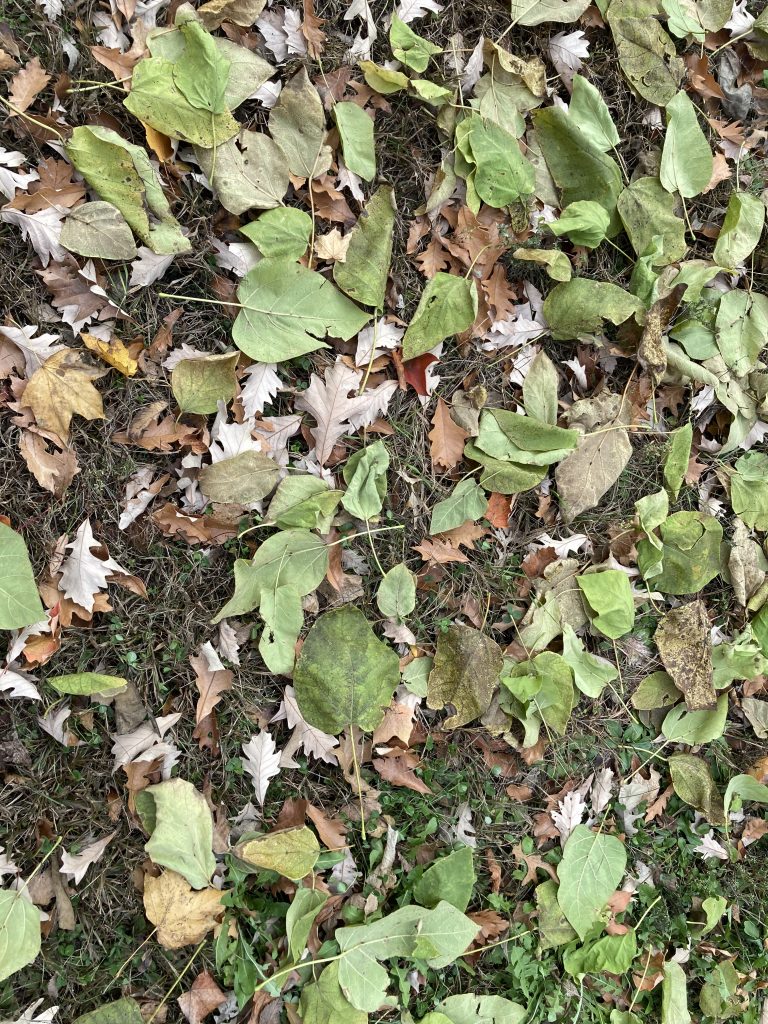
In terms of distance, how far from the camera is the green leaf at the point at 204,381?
1876 millimetres

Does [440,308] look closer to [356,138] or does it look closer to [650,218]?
[356,138]

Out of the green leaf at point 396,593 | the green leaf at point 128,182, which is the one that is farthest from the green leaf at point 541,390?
the green leaf at point 128,182

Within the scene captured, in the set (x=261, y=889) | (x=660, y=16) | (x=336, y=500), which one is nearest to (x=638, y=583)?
(x=336, y=500)

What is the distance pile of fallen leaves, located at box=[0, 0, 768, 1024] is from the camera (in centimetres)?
184

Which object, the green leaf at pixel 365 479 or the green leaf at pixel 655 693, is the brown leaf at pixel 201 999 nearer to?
the green leaf at pixel 365 479

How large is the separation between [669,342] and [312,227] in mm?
1287

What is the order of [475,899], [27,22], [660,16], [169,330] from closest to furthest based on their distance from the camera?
[27,22], [169,330], [475,899], [660,16]

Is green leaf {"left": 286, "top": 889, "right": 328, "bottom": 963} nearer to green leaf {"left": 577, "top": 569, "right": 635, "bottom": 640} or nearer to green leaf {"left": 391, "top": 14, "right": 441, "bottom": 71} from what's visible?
green leaf {"left": 577, "top": 569, "right": 635, "bottom": 640}

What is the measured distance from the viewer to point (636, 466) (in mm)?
2299

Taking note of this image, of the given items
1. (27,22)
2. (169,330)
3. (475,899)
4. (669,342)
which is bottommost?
(475,899)

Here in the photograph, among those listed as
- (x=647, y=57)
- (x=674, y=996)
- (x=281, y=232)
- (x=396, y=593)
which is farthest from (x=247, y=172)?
(x=674, y=996)

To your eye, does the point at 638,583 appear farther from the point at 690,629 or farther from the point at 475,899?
the point at 475,899

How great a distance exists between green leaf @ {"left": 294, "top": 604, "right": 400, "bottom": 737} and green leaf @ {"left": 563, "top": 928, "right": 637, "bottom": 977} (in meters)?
1.08

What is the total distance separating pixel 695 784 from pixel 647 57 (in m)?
2.50
